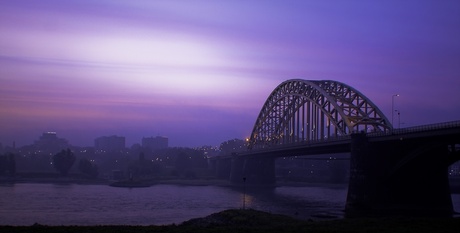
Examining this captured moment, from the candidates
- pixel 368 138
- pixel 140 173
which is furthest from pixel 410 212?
pixel 140 173

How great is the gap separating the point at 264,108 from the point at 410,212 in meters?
70.4

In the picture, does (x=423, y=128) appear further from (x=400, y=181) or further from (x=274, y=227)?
(x=274, y=227)

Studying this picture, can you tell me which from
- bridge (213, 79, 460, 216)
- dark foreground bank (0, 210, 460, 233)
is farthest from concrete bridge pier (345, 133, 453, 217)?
dark foreground bank (0, 210, 460, 233)

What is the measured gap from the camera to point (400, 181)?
57844 millimetres

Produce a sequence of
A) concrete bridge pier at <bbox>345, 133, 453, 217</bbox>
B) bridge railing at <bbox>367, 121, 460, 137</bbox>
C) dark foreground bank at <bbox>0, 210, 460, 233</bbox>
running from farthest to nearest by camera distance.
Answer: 1. concrete bridge pier at <bbox>345, 133, 453, 217</bbox>
2. bridge railing at <bbox>367, 121, 460, 137</bbox>
3. dark foreground bank at <bbox>0, 210, 460, 233</bbox>

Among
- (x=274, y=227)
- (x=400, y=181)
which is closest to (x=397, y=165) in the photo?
(x=400, y=181)

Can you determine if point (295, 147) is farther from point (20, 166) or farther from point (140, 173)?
point (20, 166)

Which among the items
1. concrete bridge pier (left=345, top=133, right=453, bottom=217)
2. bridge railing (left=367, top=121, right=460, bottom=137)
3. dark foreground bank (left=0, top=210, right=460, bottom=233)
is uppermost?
bridge railing (left=367, top=121, right=460, bottom=137)

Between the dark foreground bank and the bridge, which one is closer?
the dark foreground bank

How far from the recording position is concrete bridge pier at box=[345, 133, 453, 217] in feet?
184

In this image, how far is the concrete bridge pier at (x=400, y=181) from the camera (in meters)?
56.2

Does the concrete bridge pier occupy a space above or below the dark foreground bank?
above

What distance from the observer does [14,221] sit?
144ft

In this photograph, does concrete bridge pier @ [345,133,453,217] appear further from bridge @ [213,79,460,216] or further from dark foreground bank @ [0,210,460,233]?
dark foreground bank @ [0,210,460,233]
